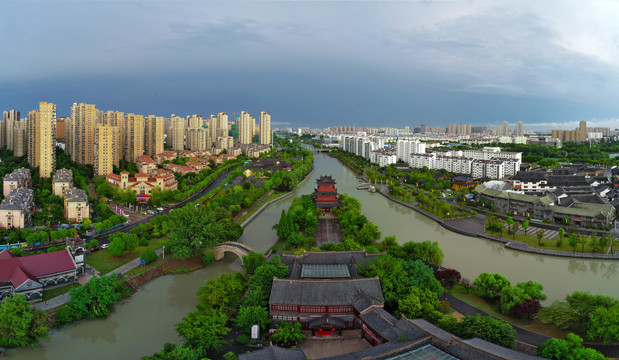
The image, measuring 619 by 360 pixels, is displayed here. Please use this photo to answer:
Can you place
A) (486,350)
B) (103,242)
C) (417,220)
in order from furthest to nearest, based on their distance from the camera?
(417,220) < (103,242) < (486,350)

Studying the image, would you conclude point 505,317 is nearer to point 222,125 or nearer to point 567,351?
point 567,351

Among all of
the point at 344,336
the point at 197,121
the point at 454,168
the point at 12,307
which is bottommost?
the point at 344,336

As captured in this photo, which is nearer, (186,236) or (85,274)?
(85,274)

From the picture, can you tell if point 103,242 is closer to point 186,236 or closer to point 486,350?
point 186,236

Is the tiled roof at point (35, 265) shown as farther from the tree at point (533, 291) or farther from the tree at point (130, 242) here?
the tree at point (533, 291)

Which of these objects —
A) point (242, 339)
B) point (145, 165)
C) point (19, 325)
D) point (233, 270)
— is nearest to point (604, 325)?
point (242, 339)

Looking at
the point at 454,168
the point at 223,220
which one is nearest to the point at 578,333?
the point at 223,220

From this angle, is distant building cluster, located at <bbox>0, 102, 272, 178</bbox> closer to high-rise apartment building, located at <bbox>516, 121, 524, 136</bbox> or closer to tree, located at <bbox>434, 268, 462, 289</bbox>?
tree, located at <bbox>434, 268, 462, 289</bbox>

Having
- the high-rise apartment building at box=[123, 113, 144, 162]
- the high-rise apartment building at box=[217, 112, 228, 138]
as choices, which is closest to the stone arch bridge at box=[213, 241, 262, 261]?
the high-rise apartment building at box=[123, 113, 144, 162]
